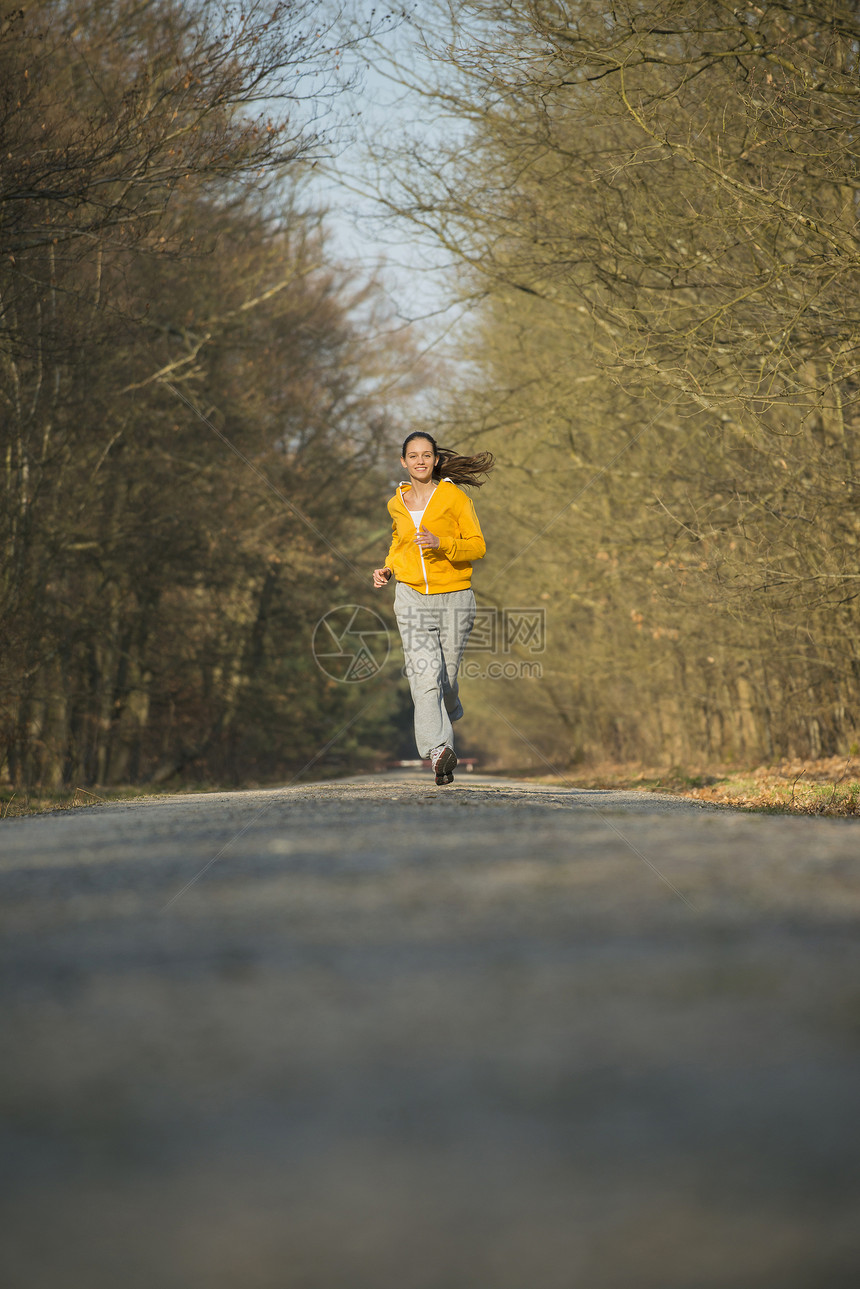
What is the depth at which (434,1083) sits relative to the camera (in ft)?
6.61

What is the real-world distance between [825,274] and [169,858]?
6.74 m

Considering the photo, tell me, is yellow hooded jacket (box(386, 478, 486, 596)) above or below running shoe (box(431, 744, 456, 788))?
above

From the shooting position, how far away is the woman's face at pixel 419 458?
750cm

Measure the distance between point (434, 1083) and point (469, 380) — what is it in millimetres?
19217

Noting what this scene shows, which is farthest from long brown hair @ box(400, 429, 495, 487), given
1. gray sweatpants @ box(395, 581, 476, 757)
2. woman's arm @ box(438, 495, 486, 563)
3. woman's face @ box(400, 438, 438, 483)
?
gray sweatpants @ box(395, 581, 476, 757)

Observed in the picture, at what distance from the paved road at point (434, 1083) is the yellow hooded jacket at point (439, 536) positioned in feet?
13.6

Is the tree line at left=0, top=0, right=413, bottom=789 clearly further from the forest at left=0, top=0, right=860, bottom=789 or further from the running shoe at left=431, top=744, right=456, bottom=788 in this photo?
the running shoe at left=431, top=744, right=456, bottom=788

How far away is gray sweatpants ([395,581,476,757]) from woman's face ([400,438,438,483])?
2.39 feet

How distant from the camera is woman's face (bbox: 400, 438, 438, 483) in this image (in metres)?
7.50

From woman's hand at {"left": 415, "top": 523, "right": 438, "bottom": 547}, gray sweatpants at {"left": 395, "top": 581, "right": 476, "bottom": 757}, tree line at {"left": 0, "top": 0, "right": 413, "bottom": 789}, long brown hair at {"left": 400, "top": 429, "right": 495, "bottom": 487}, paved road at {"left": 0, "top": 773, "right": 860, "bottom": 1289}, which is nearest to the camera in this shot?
paved road at {"left": 0, "top": 773, "right": 860, "bottom": 1289}

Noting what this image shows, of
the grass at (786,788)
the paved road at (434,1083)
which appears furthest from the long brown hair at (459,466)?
the paved road at (434,1083)

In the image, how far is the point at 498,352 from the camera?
1939cm

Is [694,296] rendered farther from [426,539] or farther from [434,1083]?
[434,1083]

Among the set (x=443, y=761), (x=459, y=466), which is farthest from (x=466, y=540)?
(x=443, y=761)
